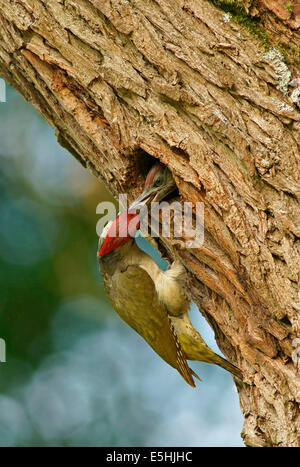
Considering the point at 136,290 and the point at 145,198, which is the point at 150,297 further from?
the point at 145,198

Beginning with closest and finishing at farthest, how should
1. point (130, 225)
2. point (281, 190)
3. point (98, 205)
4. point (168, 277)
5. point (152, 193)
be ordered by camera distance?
1. point (281, 190)
2. point (152, 193)
3. point (130, 225)
4. point (168, 277)
5. point (98, 205)

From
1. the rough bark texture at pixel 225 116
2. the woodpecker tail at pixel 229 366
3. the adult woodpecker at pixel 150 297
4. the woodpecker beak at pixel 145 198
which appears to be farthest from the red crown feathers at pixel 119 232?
the woodpecker tail at pixel 229 366

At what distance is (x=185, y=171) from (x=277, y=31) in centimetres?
83

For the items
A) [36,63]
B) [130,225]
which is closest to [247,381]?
[130,225]

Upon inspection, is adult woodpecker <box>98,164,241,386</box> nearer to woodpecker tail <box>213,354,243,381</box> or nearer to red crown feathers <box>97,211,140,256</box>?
red crown feathers <box>97,211,140,256</box>

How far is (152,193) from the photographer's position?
3.05m

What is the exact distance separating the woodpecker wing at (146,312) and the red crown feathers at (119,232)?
20 centimetres

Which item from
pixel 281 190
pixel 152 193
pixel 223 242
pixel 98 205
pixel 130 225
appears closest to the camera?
pixel 281 190

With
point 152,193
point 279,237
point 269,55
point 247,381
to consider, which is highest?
point 269,55

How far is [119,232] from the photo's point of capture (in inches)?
152

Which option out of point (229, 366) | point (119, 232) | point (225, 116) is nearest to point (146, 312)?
point (119, 232)

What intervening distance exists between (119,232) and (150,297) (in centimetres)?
54

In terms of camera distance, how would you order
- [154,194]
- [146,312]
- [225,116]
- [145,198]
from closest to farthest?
[225,116] → [154,194] → [145,198] → [146,312]

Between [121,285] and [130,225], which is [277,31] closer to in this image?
[130,225]
